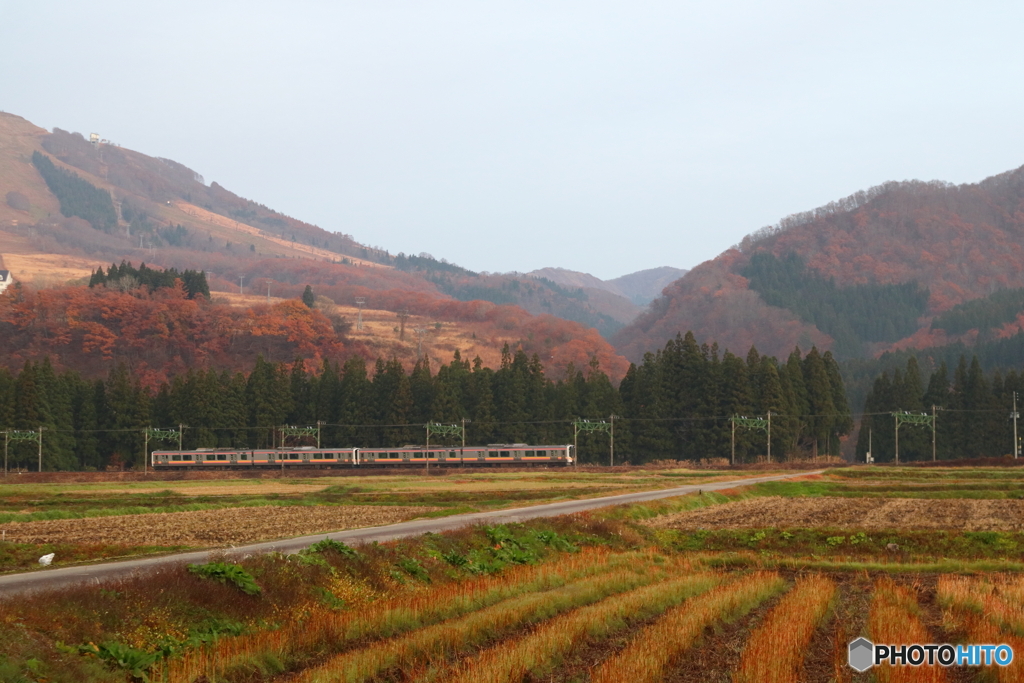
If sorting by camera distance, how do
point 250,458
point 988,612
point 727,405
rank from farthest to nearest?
point 727,405 → point 250,458 → point 988,612

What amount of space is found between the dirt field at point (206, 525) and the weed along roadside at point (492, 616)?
34.0ft

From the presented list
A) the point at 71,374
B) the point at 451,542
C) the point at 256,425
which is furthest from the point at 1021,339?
the point at 451,542

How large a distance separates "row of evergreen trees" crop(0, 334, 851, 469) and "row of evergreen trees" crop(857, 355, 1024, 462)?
16.0 ft

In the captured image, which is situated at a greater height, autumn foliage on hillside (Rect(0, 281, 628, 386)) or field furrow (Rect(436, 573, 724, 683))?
autumn foliage on hillside (Rect(0, 281, 628, 386))

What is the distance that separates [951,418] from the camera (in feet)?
343

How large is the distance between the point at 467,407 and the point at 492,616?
9962 cm

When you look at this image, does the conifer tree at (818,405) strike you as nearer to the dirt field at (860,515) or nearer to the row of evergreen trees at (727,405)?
the row of evergreen trees at (727,405)

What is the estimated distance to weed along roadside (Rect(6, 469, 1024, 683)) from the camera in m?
13.3

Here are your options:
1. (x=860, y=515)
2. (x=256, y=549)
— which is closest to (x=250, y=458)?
(x=860, y=515)

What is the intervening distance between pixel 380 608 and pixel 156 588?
3.99m

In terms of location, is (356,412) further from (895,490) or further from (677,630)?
(677,630)

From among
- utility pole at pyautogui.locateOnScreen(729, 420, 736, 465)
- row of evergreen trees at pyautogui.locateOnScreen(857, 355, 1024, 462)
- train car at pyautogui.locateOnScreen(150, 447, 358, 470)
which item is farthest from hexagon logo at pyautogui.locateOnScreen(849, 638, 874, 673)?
row of evergreen trees at pyautogui.locateOnScreen(857, 355, 1024, 462)

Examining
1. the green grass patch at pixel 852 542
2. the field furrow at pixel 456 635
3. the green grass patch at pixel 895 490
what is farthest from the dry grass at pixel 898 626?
the green grass patch at pixel 895 490

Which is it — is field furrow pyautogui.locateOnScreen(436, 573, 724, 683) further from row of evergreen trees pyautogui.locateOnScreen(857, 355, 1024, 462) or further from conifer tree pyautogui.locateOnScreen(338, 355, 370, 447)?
conifer tree pyautogui.locateOnScreen(338, 355, 370, 447)
